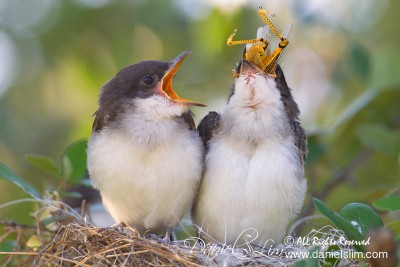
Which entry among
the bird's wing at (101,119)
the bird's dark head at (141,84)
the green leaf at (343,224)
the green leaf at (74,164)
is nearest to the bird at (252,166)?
the bird's dark head at (141,84)

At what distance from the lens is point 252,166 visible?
382 cm

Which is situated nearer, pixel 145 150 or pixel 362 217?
pixel 362 217

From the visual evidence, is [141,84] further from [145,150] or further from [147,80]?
[145,150]

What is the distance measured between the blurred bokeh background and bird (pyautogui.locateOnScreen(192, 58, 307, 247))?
1315mm

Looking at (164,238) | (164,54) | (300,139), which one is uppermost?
(300,139)

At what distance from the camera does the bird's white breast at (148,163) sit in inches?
149

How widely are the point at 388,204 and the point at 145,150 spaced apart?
1.10 m

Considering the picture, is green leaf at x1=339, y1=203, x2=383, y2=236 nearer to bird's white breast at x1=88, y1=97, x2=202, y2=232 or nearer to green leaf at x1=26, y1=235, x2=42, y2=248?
bird's white breast at x1=88, y1=97, x2=202, y2=232

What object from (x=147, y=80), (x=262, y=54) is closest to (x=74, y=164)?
(x=147, y=80)

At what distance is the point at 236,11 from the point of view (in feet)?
18.2

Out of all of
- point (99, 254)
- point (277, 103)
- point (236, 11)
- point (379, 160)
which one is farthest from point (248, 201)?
point (236, 11)

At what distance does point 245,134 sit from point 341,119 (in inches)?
47.1

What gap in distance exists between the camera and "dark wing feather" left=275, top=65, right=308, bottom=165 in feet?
13.1

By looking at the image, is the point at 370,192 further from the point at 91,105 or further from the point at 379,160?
the point at 91,105
